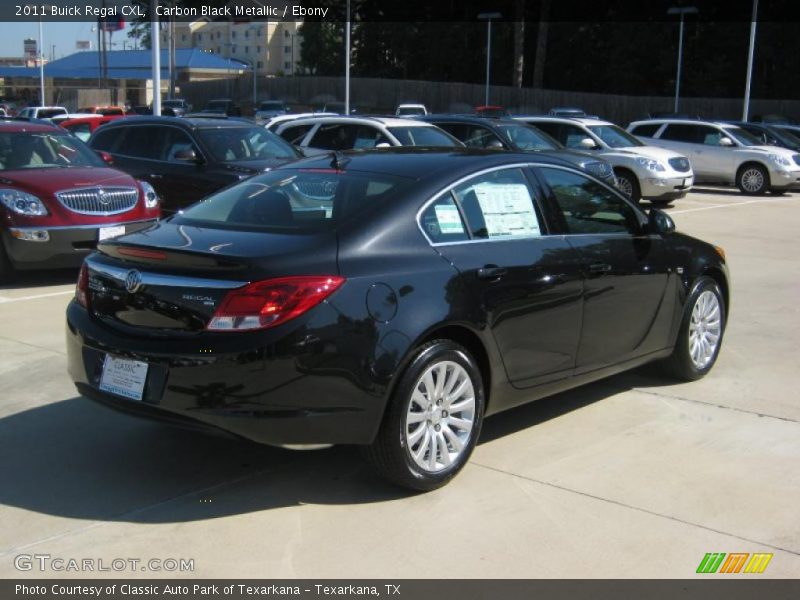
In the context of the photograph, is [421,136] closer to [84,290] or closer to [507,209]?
[507,209]

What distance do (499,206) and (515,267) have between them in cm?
Answer: 37

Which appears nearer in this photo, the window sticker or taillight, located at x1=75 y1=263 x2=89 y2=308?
taillight, located at x1=75 y1=263 x2=89 y2=308

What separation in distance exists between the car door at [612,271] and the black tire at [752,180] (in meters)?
17.7

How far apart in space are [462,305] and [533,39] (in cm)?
7295

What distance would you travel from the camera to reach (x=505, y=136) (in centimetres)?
1598

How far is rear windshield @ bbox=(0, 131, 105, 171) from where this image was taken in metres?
10.5

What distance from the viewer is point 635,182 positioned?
60.6 feet

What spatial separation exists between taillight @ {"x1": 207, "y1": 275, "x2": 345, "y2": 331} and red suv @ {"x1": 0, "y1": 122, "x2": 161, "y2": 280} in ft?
20.2

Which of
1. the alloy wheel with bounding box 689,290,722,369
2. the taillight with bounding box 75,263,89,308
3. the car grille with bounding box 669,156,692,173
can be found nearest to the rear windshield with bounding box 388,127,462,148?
the car grille with bounding box 669,156,692,173

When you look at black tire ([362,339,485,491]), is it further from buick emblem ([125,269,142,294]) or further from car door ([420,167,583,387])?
buick emblem ([125,269,142,294])

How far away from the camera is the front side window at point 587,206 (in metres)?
5.43

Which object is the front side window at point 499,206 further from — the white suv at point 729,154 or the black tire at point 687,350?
the white suv at point 729,154

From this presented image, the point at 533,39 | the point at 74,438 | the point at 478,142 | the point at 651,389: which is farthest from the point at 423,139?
the point at 533,39

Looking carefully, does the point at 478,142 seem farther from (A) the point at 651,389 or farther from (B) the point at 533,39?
(B) the point at 533,39
